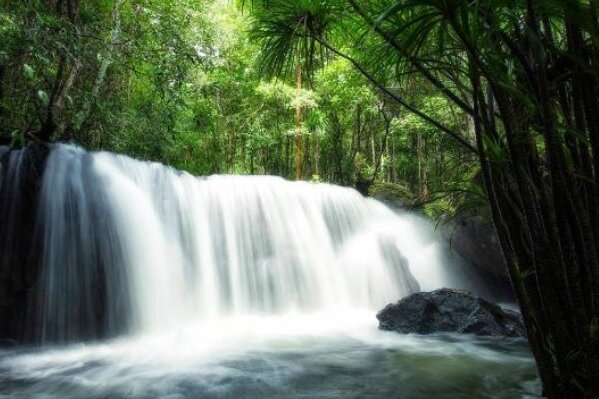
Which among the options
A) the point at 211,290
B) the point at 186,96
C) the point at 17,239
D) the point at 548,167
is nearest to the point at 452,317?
the point at 211,290

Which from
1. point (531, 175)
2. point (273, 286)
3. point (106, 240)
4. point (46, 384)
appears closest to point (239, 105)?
point (273, 286)

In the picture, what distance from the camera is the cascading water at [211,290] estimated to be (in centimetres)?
418

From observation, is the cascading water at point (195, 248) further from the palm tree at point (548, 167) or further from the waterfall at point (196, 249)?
the palm tree at point (548, 167)

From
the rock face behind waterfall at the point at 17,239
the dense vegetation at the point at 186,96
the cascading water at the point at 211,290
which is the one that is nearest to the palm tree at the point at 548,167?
the dense vegetation at the point at 186,96

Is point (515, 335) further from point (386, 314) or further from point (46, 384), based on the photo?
point (46, 384)

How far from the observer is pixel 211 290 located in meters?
7.77

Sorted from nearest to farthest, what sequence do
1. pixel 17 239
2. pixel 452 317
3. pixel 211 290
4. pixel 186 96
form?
1. pixel 17 239
2. pixel 452 317
3. pixel 211 290
4. pixel 186 96

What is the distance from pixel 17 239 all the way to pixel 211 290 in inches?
120

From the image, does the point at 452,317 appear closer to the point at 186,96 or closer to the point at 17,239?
the point at 17,239

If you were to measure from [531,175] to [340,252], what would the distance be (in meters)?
8.43

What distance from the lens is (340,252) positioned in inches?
400

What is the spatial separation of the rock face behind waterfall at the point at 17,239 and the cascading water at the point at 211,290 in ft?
0.17

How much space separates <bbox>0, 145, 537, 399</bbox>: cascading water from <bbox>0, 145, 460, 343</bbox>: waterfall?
0.02 meters

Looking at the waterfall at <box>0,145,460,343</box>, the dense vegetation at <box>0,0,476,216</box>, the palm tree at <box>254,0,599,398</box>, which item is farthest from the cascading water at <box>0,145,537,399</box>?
the palm tree at <box>254,0,599,398</box>
